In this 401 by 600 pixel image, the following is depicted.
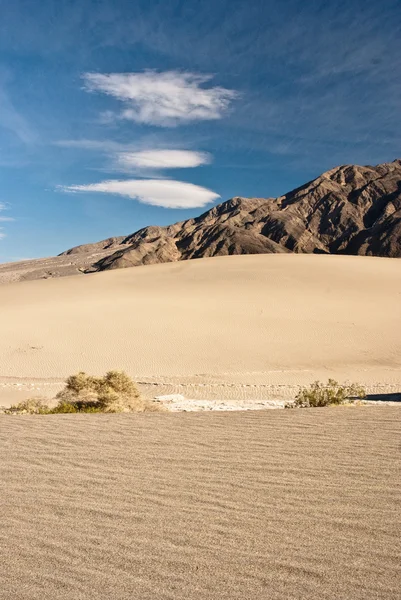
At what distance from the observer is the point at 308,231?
13838 cm

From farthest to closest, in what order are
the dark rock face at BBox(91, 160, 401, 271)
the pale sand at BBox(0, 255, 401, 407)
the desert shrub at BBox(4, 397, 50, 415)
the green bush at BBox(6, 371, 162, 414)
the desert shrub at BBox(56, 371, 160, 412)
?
the dark rock face at BBox(91, 160, 401, 271) < the pale sand at BBox(0, 255, 401, 407) < the desert shrub at BBox(56, 371, 160, 412) < the green bush at BBox(6, 371, 162, 414) < the desert shrub at BBox(4, 397, 50, 415)

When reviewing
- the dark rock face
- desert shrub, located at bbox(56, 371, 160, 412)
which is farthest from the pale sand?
the dark rock face

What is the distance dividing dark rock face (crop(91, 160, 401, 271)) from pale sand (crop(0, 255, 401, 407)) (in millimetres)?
74432

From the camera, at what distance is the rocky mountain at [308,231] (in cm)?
11488

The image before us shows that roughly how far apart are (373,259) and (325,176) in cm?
13895

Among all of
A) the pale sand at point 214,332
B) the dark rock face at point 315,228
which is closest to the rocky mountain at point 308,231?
the dark rock face at point 315,228

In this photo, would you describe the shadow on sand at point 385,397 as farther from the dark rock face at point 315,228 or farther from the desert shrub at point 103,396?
the dark rock face at point 315,228

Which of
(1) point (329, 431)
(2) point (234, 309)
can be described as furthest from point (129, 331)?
(1) point (329, 431)

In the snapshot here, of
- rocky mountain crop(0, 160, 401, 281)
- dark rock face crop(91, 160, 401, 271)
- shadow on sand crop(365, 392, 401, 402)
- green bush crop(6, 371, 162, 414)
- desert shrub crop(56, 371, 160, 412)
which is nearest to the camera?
green bush crop(6, 371, 162, 414)

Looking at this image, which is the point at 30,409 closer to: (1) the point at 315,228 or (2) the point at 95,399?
(2) the point at 95,399

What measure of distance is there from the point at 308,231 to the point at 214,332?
119898 millimetres

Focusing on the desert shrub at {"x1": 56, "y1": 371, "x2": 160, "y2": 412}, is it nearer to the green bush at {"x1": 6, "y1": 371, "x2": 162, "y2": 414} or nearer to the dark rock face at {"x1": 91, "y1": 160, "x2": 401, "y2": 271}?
the green bush at {"x1": 6, "y1": 371, "x2": 162, "y2": 414}

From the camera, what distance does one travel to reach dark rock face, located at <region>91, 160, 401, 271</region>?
A: 377ft

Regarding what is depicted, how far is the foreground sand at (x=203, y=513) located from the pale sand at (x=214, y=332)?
671cm
